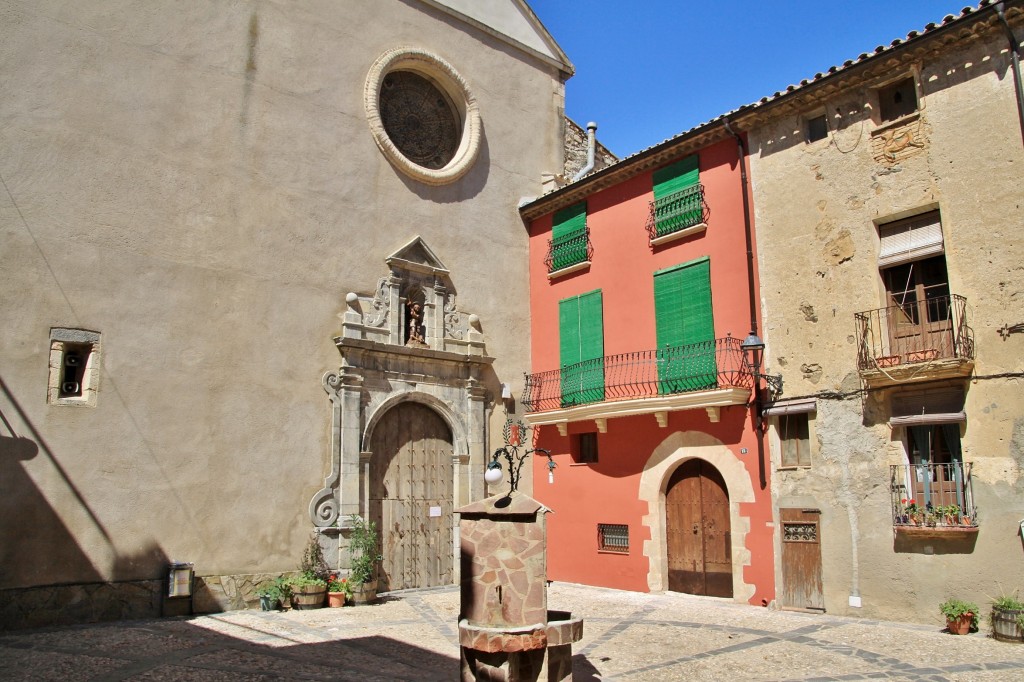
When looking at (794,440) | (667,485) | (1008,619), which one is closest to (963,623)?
(1008,619)

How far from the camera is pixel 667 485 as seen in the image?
14055 mm

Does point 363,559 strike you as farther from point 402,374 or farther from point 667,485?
point 667,485

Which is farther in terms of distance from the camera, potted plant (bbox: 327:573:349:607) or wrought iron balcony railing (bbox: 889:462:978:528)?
potted plant (bbox: 327:573:349:607)

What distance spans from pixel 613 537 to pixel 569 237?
586 cm

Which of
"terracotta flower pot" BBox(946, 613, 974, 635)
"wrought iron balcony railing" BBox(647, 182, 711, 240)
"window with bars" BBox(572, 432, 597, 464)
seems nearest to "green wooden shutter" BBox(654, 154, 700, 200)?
"wrought iron balcony railing" BBox(647, 182, 711, 240)

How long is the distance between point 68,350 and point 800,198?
426 inches

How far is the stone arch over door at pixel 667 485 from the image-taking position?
41.4ft

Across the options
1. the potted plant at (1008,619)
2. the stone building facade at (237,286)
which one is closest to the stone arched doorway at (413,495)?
the stone building facade at (237,286)

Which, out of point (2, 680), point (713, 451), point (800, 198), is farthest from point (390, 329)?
point (2, 680)

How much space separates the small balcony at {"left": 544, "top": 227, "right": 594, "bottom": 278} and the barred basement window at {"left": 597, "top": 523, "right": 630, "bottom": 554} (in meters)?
4.94

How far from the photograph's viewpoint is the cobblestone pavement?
320 inches

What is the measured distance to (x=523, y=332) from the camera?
16781mm

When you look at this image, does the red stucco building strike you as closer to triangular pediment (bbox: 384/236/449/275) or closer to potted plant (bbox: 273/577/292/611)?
triangular pediment (bbox: 384/236/449/275)

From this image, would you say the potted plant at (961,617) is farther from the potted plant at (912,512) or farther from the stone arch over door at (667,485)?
the stone arch over door at (667,485)
